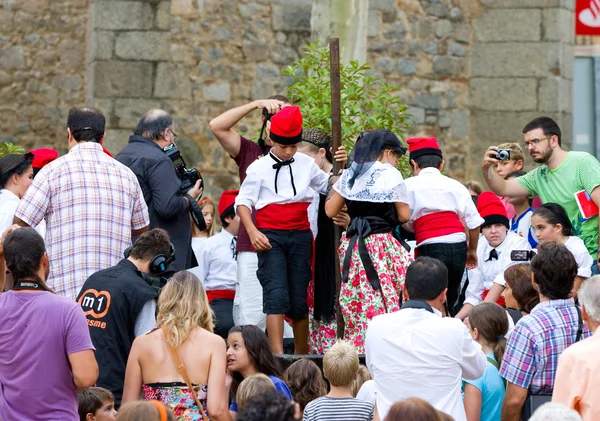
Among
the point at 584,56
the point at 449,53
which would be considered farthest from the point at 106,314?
the point at 584,56

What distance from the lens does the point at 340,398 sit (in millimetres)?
5934

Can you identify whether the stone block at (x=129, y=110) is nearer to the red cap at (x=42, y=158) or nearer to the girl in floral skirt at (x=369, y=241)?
the red cap at (x=42, y=158)

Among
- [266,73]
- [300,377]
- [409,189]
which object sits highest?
[266,73]

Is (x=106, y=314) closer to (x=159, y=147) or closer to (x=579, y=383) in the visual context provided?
(x=159, y=147)

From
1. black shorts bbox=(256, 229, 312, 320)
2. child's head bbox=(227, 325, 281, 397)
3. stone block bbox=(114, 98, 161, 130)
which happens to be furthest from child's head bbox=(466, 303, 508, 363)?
stone block bbox=(114, 98, 161, 130)

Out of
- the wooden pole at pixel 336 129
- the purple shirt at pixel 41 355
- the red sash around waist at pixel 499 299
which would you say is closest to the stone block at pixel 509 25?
the red sash around waist at pixel 499 299

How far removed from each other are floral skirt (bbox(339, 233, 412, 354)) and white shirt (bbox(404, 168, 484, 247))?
33cm

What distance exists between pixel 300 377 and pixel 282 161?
1627mm

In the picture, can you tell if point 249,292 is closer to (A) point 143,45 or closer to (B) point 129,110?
(B) point 129,110

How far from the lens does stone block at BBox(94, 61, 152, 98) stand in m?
12.2

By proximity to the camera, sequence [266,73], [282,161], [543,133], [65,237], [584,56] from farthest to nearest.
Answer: [584,56], [266,73], [543,133], [282,161], [65,237]

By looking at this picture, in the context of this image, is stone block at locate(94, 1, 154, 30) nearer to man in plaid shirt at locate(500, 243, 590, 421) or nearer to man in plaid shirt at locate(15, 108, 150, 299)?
man in plaid shirt at locate(15, 108, 150, 299)

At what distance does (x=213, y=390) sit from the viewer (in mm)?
5664

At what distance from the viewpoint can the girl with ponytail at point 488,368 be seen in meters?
6.07
